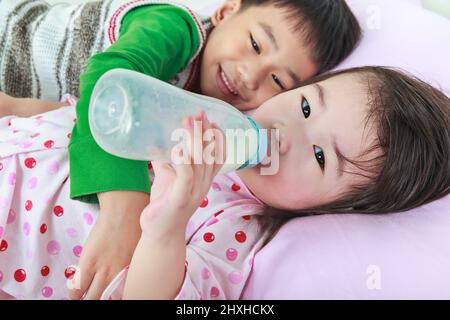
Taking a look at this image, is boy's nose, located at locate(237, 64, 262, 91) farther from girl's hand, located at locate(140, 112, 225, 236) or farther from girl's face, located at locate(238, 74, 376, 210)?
girl's hand, located at locate(140, 112, 225, 236)

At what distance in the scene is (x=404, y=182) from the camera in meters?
0.74

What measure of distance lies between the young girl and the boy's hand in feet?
0.05

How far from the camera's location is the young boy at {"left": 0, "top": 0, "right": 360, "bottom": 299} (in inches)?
39.3

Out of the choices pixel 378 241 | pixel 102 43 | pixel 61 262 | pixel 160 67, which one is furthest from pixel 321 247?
pixel 102 43

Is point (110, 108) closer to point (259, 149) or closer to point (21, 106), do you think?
point (259, 149)

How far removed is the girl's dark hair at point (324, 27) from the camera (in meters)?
Result: 1.04

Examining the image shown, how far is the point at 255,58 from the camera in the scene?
1.03 meters

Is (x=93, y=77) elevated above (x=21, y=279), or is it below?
above

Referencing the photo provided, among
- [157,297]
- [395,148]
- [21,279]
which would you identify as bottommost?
[21,279]

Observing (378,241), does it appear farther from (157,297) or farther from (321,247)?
(157,297)

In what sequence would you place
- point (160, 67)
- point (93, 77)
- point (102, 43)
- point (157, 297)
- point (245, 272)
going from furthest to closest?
1. point (102, 43)
2. point (160, 67)
3. point (93, 77)
4. point (245, 272)
5. point (157, 297)

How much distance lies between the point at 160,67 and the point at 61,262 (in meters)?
0.42

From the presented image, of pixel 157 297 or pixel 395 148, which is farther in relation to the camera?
pixel 395 148

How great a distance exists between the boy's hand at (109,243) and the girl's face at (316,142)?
0.62 feet
